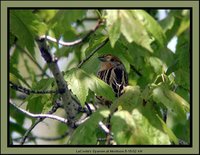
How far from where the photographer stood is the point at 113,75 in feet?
20.4

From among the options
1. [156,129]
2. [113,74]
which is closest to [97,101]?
[113,74]

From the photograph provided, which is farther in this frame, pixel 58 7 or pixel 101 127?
pixel 101 127

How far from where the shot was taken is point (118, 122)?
383cm

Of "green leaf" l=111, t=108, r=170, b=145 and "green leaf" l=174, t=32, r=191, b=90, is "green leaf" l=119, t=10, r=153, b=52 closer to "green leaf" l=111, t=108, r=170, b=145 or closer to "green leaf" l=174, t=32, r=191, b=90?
"green leaf" l=111, t=108, r=170, b=145

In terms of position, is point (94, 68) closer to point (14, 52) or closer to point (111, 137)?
point (111, 137)

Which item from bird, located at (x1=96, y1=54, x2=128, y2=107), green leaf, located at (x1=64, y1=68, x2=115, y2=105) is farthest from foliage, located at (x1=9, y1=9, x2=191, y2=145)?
bird, located at (x1=96, y1=54, x2=128, y2=107)

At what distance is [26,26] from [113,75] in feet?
7.20

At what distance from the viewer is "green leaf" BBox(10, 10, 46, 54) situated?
13.5 ft

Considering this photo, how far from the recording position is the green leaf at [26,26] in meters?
4.11

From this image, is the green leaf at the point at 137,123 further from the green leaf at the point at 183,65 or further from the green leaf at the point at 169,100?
the green leaf at the point at 183,65

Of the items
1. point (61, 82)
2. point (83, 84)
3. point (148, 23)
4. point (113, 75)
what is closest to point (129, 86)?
point (83, 84)

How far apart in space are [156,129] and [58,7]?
1065 millimetres

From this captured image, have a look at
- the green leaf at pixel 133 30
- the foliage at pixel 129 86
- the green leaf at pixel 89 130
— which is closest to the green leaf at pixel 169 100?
the foliage at pixel 129 86

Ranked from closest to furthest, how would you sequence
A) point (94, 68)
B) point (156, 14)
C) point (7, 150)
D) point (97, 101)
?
1. point (7, 150)
2. point (94, 68)
3. point (97, 101)
4. point (156, 14)
